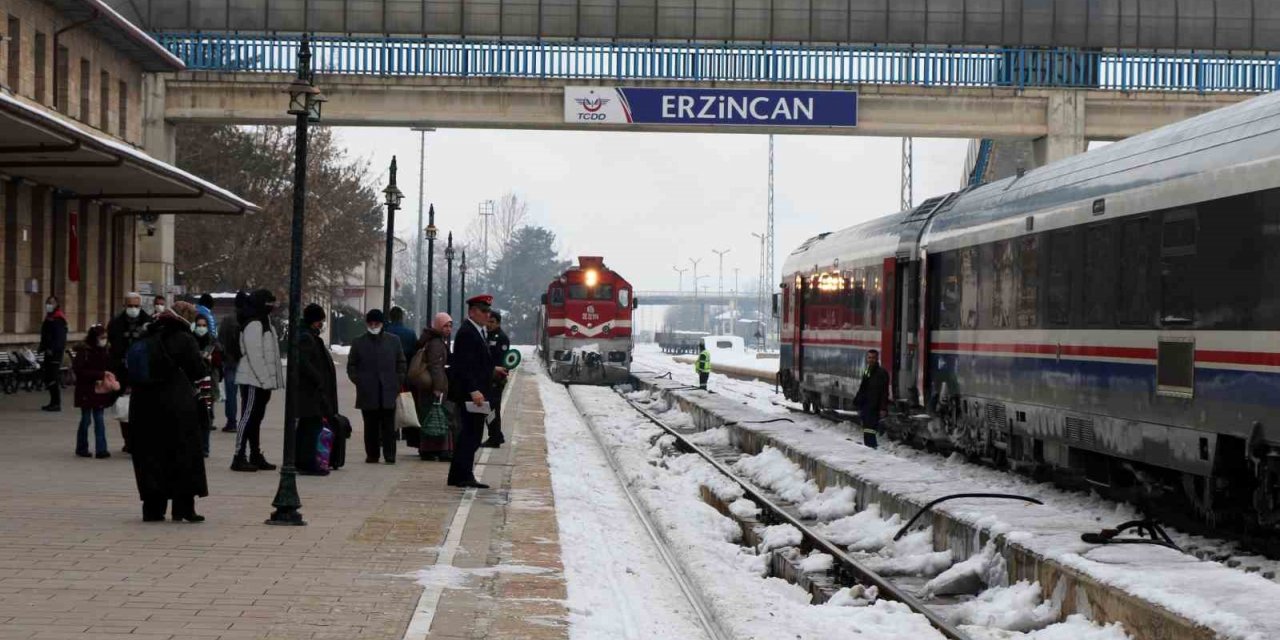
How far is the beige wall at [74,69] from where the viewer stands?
3231 cm

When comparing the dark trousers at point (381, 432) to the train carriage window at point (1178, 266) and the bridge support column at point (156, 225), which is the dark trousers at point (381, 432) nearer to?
the train carriage window at point (1178, 266)

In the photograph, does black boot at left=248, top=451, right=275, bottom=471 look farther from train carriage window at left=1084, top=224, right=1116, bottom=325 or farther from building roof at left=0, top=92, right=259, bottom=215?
train carriage window at left=1084, top=224, right=1116, bottom=325

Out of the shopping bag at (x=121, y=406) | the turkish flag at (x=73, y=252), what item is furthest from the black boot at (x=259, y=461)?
the turkish flag at (x=73, y=252)

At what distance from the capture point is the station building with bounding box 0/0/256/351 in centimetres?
2958

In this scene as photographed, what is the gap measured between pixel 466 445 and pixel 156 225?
26.8m

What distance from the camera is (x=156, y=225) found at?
1607 inches

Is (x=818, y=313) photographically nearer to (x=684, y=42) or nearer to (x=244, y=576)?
(x=684, y=42)

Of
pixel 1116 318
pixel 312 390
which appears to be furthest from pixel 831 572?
pixel 312 390

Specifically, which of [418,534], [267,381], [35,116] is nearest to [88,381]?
[267,381]

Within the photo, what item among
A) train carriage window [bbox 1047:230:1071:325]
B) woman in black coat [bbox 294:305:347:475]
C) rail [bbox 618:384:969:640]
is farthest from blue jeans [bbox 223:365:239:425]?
train carriage window [bbox 1047:230:1071:325]

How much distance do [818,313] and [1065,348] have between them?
551 inches

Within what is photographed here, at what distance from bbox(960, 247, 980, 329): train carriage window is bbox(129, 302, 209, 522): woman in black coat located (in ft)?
35.4

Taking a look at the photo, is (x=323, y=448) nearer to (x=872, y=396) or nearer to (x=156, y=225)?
(x=872, y=396)

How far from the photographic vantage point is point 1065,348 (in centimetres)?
1684
